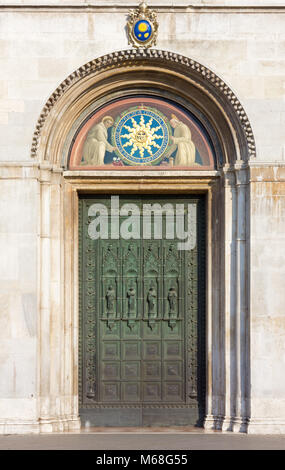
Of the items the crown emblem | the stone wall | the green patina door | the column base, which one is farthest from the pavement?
the crown emblem

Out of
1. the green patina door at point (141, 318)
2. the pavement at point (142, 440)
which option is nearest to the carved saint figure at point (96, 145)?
the green patina door at point (141, 318)

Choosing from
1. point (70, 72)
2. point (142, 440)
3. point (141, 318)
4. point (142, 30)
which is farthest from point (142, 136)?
point (142, 440)

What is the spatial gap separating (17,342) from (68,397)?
1421 mm

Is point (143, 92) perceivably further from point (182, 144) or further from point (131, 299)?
point (131, 299)

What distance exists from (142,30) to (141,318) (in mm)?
4884

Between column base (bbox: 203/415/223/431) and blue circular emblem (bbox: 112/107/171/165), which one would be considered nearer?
column base (bbox: 203/415/223/431)

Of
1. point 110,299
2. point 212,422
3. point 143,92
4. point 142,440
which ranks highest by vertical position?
point 143,92

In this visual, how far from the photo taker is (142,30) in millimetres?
18109

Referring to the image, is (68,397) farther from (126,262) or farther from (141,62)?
(141,62)

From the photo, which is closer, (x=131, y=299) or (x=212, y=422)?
(x=212, y=422)

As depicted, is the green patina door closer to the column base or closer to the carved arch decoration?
the column base

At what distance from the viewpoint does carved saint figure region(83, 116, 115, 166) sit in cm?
1880

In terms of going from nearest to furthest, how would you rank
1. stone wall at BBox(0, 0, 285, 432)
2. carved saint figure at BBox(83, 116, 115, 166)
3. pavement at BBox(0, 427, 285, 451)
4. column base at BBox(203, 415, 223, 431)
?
pavement at BBox(0, 427, 285, 451) < stone wall at BBox(0, 0, 285, 432) < column base at BBox(203, 415, 223, 431) < carved saint figure at BBox(83, 116, 115, 166)

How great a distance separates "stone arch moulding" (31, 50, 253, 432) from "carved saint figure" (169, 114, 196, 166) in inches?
11.6
